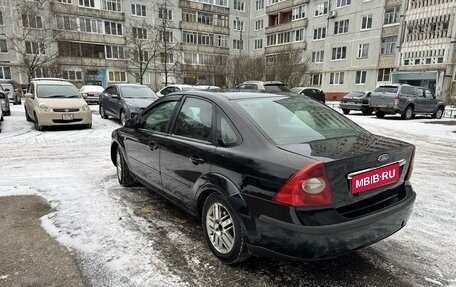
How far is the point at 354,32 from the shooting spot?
3544 cm

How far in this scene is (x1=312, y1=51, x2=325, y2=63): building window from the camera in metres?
39.7

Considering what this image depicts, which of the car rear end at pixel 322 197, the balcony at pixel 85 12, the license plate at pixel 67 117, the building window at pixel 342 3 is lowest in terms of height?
the license plate at pixel 67 117

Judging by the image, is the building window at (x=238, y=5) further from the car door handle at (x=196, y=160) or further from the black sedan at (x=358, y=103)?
the car door handle at (x=196, y=160)

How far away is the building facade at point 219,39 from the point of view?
99.9 ft

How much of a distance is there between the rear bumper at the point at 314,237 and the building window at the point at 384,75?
1365 inches

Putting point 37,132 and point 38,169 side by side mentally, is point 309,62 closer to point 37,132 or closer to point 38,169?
point 37,132

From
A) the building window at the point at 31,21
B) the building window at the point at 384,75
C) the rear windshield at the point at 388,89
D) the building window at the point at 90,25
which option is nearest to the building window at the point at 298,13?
the building window at the point at 384,75

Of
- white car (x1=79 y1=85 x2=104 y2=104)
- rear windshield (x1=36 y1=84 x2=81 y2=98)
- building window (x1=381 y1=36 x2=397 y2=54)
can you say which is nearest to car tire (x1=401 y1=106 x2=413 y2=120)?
rear windshield (x1=36 y1=84 x2=81 y2=98)

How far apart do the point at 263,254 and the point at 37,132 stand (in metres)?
10.2

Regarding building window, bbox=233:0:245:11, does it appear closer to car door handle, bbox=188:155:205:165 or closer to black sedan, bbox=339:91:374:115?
black sedan, bbox=339:91:374:115

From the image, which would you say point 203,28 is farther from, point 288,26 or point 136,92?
point 136,92

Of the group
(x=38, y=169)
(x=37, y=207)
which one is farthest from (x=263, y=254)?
(x=38, y=169)

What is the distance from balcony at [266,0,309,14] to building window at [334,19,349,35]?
19.3ft

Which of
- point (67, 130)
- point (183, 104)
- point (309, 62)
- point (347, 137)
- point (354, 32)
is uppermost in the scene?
point (354, 32)
